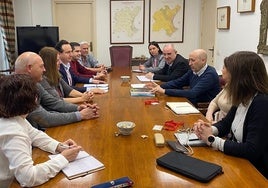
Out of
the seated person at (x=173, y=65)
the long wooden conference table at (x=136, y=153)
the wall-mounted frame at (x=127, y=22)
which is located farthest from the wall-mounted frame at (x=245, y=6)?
the wall-mounted frame at (x=127, y=22)

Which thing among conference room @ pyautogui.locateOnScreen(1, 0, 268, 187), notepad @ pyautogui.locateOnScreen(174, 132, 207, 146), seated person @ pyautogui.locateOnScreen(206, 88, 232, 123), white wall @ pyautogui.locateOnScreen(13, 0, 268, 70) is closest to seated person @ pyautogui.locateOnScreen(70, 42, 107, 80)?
conference room @ pyautogui.locateOnScreen(1, 0, 268, 187)

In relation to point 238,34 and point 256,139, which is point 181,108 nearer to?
point 256,139

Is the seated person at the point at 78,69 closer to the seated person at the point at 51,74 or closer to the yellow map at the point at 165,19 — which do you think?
the seated person at the point at 51,74

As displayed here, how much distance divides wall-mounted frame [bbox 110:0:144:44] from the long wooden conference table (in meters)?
4.19

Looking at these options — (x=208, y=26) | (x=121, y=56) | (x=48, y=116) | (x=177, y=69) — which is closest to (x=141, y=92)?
(x=177, y=69)

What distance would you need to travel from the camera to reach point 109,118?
7.43 feet

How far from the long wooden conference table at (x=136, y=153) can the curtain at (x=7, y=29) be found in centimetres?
363

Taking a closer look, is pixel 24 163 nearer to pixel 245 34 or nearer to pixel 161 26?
pixel 245 34

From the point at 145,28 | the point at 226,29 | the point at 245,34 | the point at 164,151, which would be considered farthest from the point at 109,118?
the point at 145,28

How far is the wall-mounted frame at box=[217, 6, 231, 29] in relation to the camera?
4867mm

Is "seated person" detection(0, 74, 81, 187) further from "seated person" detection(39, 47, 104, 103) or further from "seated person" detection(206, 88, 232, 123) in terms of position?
"seated person" detection(206, 88, 232, 123)

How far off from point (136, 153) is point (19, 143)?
0.61 meters

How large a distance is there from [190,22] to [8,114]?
576 centimetres

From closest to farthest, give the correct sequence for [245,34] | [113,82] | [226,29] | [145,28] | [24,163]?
[24,163] < [113,82] < [245,34] < [226,29] < [145,28]
